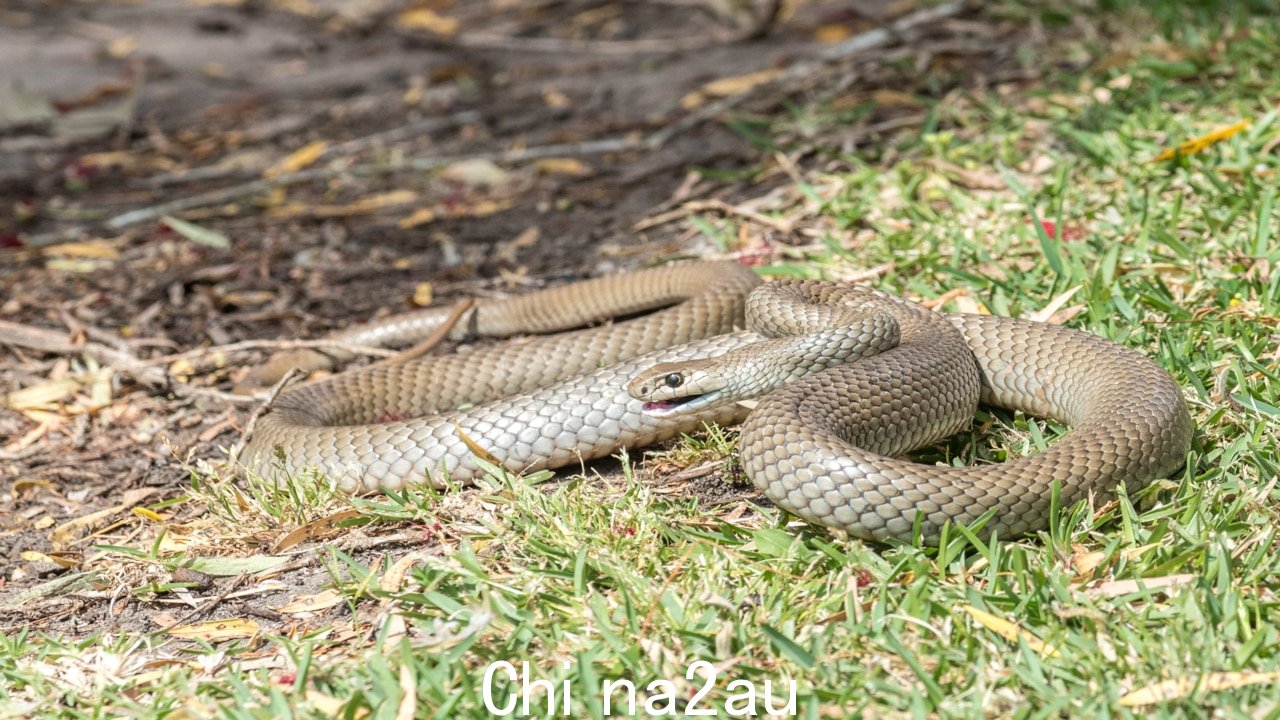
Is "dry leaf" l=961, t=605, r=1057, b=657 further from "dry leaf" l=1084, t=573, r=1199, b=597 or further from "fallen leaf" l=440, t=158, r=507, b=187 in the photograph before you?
"fallen leaf" l=440, t=158, r=507, b=187

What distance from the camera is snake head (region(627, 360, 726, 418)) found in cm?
468

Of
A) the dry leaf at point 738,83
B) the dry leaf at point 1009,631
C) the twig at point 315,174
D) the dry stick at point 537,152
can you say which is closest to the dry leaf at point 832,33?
the dry stick at point 537,152

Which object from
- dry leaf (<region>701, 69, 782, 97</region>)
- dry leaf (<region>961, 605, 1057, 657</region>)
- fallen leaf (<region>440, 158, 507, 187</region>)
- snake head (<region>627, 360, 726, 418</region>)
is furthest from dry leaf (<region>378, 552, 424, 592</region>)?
dry leaf (<region>701, 69, 782, 97</region>)

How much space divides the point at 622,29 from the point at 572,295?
5521 millimetres

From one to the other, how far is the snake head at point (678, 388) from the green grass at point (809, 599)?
0.54 feet

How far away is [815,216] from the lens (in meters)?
6.79

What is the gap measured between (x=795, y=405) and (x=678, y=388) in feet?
2.27

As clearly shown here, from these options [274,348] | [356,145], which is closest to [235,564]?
[274,348]

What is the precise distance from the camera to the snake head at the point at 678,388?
4684mm

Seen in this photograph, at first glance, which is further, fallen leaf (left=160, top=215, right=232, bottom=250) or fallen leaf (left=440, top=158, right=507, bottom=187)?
fallen leaf (left=440, top=158, right=507, bottom=187)

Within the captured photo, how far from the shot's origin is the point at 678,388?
4.70 meters

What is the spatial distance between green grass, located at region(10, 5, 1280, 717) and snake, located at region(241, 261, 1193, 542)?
0.12 m

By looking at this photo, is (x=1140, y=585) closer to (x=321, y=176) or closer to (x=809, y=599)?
(x=809, y=599)

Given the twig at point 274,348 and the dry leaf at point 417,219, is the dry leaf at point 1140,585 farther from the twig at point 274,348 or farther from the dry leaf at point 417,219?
the dry leaf at point 417,219
